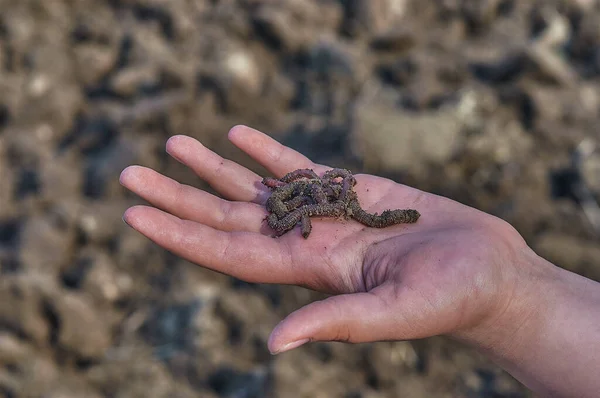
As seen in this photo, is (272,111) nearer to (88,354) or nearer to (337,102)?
(337,102)

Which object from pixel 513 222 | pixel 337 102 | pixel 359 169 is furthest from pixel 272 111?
pixel 513 222

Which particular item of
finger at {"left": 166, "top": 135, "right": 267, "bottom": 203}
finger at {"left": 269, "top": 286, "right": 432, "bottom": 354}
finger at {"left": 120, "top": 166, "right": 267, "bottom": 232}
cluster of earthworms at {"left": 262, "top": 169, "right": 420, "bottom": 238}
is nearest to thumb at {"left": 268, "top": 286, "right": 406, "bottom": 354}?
finger at {"left": 269, "top": 286, "right": 432, "bottom": 354}

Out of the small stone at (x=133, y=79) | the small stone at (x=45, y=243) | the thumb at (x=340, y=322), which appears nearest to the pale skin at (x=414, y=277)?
the thumb at (x=340, y=322)

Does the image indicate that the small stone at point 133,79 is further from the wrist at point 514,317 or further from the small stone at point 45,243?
the wrist at point 514,317

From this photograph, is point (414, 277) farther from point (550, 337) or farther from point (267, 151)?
point (267, 151)

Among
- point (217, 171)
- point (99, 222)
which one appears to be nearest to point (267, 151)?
point (217, 171)

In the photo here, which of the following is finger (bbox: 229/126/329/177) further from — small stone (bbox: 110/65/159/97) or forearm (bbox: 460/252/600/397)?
small stone (bbox: 110/65/159/97)
